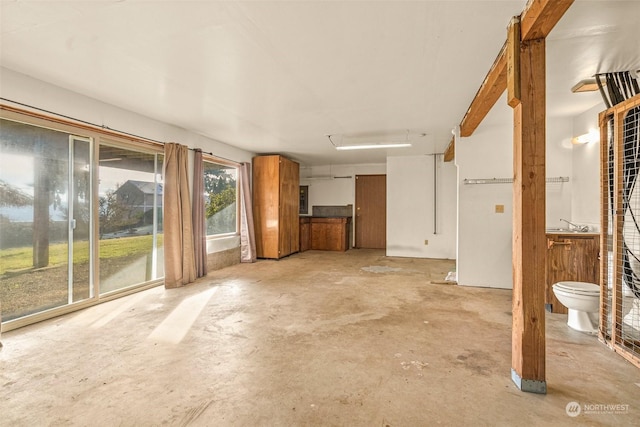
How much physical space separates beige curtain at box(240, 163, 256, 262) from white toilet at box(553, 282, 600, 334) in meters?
4.98

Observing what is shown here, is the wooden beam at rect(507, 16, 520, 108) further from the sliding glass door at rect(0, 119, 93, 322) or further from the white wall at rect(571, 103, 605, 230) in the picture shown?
the sliding glass door at rect(0, 119, 93, 322)

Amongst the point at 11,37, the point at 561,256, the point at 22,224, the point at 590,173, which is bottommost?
the point at 561,256

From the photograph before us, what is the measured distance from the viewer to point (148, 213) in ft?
13.8

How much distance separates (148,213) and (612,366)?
17.0 ft

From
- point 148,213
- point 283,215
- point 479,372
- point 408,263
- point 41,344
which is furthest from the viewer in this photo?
point 283,215

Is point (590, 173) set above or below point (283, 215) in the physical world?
above

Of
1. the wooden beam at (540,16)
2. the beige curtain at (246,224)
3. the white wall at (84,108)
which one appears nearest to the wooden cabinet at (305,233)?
the beige curtain at (246,224)

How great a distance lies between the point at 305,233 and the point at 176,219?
410 centimetres

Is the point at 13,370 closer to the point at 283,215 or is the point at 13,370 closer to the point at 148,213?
the point at 148,213

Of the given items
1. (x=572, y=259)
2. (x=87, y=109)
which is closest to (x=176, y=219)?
(x=87, y=109)

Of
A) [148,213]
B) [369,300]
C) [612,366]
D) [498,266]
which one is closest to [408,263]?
[498,266]

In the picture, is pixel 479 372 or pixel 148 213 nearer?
pixel 479 372

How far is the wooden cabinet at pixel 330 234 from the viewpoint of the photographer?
7.76 meters

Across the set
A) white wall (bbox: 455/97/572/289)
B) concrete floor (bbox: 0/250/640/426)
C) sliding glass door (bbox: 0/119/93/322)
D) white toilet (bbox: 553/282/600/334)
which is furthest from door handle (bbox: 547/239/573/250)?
sliding glass door (bbox: 0/119/93/322)
